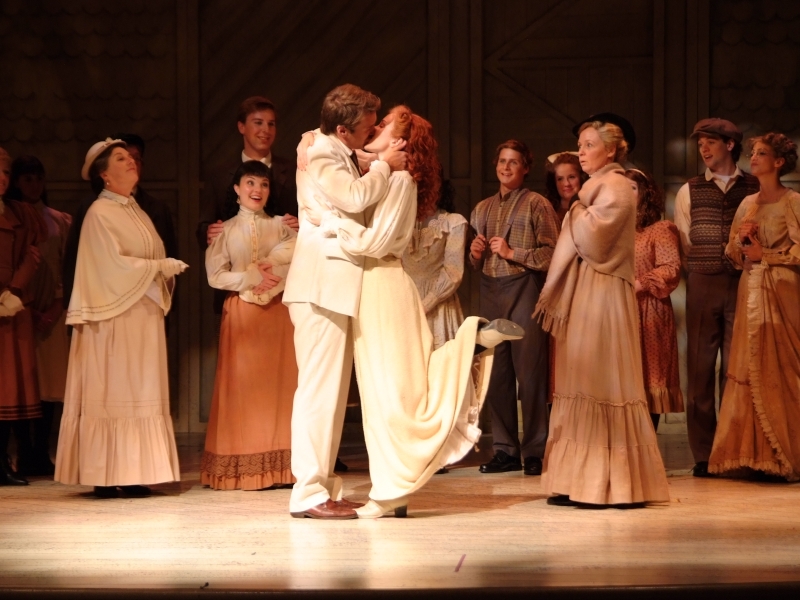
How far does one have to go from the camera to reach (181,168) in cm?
840

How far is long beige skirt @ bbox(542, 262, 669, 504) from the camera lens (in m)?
5.11

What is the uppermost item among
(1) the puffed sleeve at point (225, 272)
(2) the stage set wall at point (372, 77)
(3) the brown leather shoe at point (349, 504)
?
(2) the stage set wall at point (372, 77)

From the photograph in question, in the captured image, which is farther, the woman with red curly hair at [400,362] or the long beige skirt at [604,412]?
the long beige skirt at [604,412]

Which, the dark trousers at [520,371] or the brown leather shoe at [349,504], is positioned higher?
the dark trousers at [520,371]

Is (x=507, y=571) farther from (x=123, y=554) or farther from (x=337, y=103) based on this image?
(x=337, y=103)

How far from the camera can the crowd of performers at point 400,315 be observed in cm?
483

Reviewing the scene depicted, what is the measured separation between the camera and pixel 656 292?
20.3 ft

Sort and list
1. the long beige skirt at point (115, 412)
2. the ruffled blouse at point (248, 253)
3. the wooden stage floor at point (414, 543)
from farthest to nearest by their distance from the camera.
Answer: the ruffled blouse at point (248, 253) < the long beige skirt at point (115, 412) < the wooden stage floor at point (414, 543)

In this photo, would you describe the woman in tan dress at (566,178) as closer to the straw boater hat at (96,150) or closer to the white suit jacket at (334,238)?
the white suit jacket at (334,238)

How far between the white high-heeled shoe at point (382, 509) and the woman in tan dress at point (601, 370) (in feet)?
2.35

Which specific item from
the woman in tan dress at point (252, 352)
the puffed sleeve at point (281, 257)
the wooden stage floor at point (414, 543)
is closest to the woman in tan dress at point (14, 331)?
the wooden stage floor at point (414, 543)

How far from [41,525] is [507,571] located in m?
2.06

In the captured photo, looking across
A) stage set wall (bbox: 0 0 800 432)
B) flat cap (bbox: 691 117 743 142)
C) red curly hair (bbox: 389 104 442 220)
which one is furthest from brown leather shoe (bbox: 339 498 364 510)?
stage set wall (bbox: 0 0 800 432)

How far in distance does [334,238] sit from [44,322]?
94.2 inches
